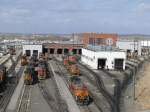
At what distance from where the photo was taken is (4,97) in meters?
45.7

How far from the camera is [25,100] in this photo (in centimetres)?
4378

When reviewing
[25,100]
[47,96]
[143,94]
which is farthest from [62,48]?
[25,100]

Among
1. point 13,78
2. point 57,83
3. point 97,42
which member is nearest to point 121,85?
point 57,83

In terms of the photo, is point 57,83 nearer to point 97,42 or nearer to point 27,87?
point 27,87

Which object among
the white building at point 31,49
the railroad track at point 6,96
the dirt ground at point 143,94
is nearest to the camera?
the railroad track at point 6,96

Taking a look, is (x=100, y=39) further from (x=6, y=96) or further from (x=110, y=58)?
(x=6, y=96)

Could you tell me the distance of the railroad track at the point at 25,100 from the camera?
3847cm

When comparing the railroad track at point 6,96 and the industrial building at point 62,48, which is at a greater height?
the industrial building at point 62,48

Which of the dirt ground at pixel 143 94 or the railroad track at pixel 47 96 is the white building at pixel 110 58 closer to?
the dirt ground at pixel 143 94

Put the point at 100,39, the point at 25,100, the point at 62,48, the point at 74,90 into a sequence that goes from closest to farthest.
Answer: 1. the point at 25,100
2. the point at 74,90
3. the point at 100,39
4. the point at 62,48

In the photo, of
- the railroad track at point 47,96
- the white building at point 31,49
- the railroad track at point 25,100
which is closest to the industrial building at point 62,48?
the white building at point 31,49

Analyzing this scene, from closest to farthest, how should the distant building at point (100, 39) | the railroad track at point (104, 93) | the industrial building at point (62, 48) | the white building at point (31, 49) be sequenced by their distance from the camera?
the railroad track at point (104, 93), the white building at point (31, 49), the distant building at point (100, 39), the industrial building at point (62, 48)

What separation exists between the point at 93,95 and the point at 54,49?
87231 millimetres

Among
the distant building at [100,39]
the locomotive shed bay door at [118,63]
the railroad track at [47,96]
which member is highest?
the distant building at [100,39]
